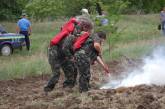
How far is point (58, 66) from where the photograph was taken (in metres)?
10.1

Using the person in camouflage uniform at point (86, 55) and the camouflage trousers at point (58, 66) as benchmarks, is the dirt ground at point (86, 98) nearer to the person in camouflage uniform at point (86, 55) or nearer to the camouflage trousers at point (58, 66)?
the camouflage trousers at point (58, 66)

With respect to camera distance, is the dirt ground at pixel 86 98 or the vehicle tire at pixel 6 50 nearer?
the dirt ground at pixel 86 98

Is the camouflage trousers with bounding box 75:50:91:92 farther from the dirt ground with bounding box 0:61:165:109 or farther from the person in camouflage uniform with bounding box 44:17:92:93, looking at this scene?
the person in camouflage uniform with bounding box 44:17:92:93

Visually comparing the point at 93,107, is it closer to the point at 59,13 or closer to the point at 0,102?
the point at 0,102

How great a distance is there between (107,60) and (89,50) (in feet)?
20.2

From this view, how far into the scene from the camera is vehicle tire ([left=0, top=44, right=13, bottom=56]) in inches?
760

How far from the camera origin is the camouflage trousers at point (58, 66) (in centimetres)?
1003

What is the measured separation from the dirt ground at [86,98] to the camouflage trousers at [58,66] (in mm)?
204

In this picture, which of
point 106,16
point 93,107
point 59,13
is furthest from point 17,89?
point 59,13

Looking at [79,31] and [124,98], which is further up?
[79,31]

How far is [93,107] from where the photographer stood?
8.39 m

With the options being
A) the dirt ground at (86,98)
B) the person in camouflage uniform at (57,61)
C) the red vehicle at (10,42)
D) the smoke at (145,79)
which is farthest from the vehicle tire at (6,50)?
the person in camouflage uniform at (57,61)

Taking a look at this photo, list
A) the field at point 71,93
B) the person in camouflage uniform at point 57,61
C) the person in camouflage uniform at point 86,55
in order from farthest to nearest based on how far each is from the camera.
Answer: the person in camouflage uniform at point 57,61 < the person in camouflage uniform at point 86,55 < the field at point 71,93

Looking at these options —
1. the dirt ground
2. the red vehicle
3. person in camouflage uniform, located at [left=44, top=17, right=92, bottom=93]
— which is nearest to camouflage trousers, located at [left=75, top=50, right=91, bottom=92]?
the dirt ground
